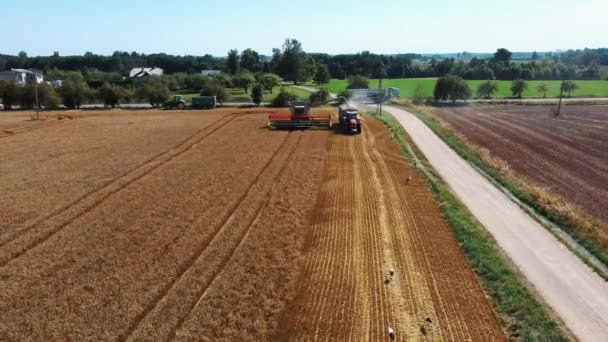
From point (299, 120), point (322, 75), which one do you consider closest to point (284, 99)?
point (299, 120)

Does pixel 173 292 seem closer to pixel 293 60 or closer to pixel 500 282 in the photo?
pixel 500 282

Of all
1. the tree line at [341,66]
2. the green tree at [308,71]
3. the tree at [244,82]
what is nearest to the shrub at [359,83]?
the tree line at [341,66]

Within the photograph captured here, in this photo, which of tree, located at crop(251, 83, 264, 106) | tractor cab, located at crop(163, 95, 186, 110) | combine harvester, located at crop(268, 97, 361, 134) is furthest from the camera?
tree, located at crop(251, 83, 264, 106)

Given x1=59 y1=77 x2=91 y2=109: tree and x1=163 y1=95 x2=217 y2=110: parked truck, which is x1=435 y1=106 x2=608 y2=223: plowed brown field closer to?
x1=163 y1=95 x2=217 y2=110: parked truck

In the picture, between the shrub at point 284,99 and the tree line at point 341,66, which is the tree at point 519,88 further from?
the shrub at point 284,99

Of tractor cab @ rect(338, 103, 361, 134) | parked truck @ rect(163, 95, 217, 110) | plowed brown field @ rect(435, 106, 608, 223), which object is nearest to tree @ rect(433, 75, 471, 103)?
plowed brown field @ rect(435, 106, 608, 223)

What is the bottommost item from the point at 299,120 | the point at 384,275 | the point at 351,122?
the point at 384,275
